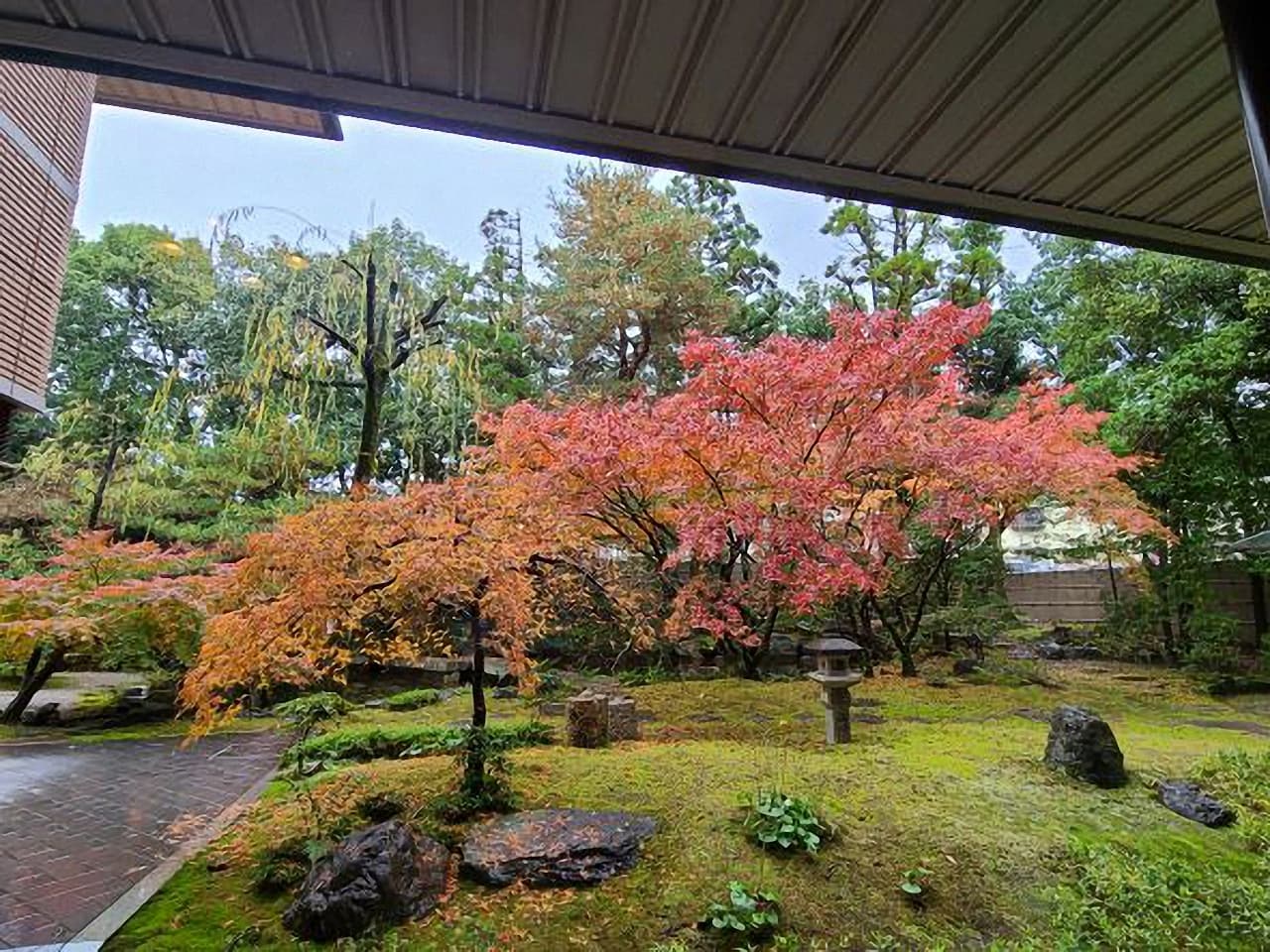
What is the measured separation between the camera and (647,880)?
2.73m

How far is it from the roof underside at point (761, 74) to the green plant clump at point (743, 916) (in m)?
2.47

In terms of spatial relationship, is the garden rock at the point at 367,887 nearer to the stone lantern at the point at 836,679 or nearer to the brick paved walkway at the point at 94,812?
the brick paved walkway at the point at 94,812

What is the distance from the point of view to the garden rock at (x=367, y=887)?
2.37m

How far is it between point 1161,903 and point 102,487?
9.79 meters

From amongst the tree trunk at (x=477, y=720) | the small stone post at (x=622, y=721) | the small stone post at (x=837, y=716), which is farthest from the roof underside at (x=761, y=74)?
the small stone post at (x=622, y=721)

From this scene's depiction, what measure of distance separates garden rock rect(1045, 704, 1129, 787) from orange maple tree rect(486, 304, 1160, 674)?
1.54 m

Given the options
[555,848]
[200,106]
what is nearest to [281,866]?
[555,848]

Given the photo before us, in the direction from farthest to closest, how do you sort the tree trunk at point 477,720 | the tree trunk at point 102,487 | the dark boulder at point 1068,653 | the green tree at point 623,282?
the green tree at point 623,282 < the dark boulder at point 1068,653 < the tree trunk at point 102,487 < the tree trunk at point 477,720

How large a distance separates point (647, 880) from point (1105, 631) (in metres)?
7.92

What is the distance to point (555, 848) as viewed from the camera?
2.87 meters

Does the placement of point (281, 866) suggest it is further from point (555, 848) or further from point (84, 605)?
point (84, 605)

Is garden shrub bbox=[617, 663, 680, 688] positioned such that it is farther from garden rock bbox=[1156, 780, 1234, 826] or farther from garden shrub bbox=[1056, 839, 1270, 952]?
garden shrub bbox=[1056, 839, 1270, 952]

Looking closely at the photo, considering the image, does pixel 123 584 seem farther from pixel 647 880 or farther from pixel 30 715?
pixel 647 880

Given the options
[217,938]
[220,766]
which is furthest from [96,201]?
[217,938]
